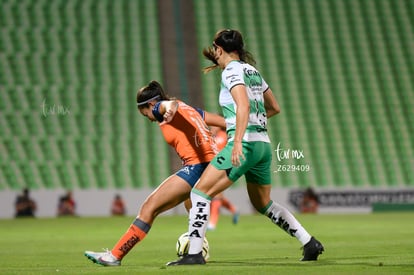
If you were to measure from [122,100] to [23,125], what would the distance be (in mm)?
3180

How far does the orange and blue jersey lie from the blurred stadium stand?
610 inches

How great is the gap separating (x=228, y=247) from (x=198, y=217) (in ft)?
12.5

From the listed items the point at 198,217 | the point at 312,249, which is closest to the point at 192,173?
the point at 198,217

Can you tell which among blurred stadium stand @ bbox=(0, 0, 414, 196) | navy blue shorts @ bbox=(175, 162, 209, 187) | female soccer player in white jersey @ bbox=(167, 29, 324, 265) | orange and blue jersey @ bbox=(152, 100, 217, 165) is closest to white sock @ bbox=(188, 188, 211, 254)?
female soccer player in white jersey @ bbox=(167, 29, 324, 265)

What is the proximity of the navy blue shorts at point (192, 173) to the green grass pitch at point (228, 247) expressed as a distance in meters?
0.81

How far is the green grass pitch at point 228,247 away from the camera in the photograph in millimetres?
7992

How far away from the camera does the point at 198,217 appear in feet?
26.5

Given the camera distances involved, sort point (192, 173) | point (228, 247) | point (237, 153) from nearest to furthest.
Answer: point (237, 153) → point (192, 173) → point (228, 247)

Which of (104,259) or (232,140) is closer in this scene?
(232,140)

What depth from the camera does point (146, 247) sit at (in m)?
12.1

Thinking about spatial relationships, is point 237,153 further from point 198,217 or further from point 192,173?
point 192,173

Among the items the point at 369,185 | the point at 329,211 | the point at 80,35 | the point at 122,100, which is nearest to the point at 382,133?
the point at 369,185

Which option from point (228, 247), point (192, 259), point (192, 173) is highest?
point (192, 173)

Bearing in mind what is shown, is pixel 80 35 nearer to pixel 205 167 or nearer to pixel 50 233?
pixel 50 233
